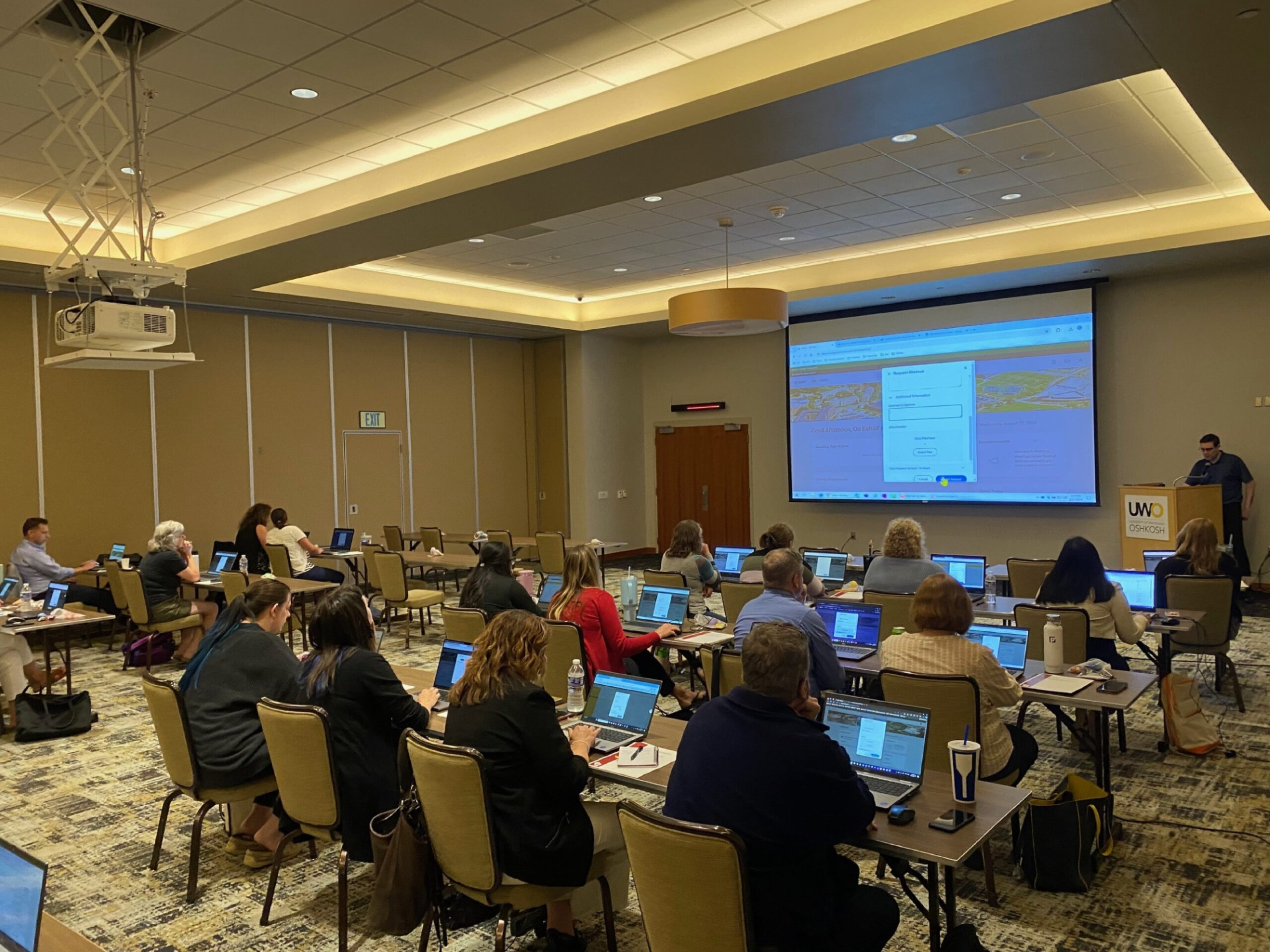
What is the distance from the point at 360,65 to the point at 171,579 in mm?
4750

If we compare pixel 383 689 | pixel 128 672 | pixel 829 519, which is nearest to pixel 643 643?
pixel 383 689

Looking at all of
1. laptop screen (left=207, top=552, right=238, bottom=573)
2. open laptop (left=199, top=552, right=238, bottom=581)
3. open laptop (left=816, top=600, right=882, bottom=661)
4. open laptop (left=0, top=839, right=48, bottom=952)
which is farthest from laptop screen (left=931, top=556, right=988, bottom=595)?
laptop screen (left=207, top=552, right=238, bottom=573)

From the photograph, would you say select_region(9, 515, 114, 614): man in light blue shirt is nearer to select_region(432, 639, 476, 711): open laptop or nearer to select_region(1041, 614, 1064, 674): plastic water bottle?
select_region(432, 639, 476, 711): open laptop

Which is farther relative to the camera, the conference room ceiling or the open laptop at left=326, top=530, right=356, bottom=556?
the open laptop at left=326, top=530, right=356, bottom=556

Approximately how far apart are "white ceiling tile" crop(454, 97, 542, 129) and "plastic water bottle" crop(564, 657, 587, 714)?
12.7ft

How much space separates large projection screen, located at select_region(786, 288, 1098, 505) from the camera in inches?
418

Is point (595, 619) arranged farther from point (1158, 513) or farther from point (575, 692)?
point (1158, 513)

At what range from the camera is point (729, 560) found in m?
8.43

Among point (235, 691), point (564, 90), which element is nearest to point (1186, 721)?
point (235, 691)

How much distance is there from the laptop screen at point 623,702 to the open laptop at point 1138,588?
3.54 m

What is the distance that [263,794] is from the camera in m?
3.87

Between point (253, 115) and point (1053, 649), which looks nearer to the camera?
point (1053, 649)

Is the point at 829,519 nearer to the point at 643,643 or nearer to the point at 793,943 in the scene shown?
the point at 643,643

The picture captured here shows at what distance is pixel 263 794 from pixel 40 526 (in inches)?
231
